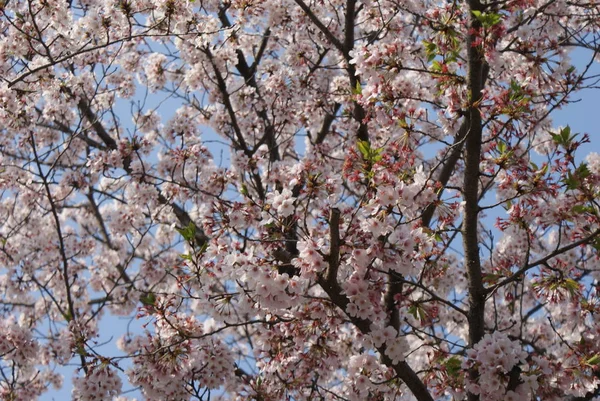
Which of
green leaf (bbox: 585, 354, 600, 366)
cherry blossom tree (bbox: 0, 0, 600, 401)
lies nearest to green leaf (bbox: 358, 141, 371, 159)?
cherry blossom tree (bbox: 0, 0, 600, 401)

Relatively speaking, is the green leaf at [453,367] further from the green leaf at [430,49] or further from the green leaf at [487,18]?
the green leaf at [487,18]

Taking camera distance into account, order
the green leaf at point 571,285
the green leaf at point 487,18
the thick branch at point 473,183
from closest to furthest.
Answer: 1. the green leaf at point 487,18
2. the green leaf at point 571,285
3. the thick branch at point 473,183

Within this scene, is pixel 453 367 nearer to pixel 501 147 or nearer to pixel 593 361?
pixel 593 361

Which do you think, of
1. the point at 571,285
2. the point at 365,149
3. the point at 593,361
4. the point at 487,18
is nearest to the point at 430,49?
the point at 487,18

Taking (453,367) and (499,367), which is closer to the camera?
(499,367)

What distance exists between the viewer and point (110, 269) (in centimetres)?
1019

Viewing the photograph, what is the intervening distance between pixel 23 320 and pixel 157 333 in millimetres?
6334

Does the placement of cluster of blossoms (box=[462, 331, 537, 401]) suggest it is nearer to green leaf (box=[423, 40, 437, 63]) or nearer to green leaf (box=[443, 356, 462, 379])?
green leaf (box=[443, 356, 462, 379])

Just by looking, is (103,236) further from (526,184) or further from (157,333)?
(526,184)

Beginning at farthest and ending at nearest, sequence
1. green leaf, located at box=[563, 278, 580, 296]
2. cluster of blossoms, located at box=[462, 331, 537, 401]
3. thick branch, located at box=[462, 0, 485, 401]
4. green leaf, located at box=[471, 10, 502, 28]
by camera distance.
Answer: thick branch, located at box=[462, 0, 485, 401], green leaf, located at box=[563, 278, 580, 296], green leaf, located at box=[471, 10, 502, 28], cluster of blossoms, located at box=[462, 331, 537, 401]

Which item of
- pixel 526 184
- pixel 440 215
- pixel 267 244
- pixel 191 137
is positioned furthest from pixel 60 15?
pixel 526 184

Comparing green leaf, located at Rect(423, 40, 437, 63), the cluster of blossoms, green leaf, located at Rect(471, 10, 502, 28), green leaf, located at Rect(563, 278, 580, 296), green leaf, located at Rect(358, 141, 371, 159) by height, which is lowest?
the cluster of blossoms

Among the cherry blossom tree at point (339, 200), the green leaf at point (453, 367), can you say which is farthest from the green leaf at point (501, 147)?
the green leaf at point (453, 367)

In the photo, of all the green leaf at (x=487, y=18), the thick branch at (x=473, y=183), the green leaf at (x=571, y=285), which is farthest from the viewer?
the thick branch at (x=473, y=183)
